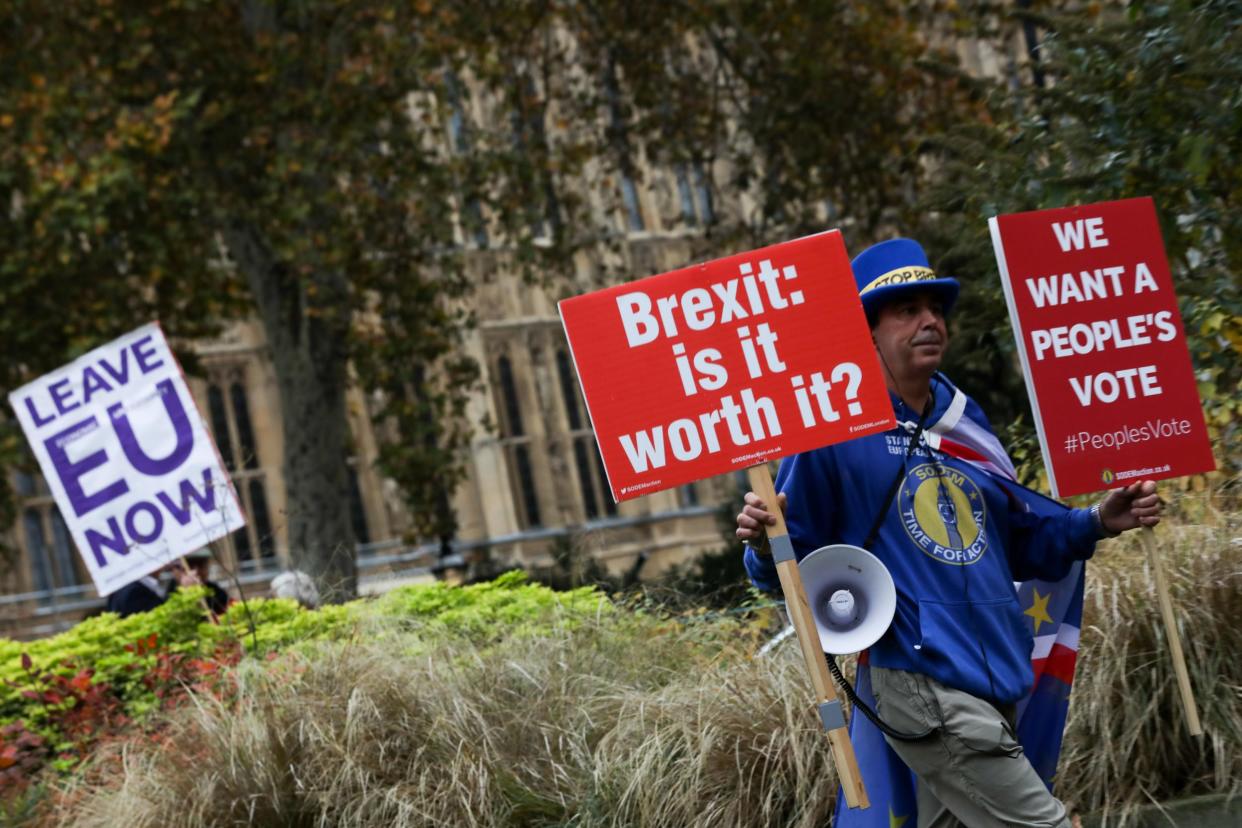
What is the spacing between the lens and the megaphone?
3879 mm

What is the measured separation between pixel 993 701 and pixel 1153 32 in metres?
4.45

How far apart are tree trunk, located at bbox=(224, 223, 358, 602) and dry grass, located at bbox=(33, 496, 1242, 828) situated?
9.61 m

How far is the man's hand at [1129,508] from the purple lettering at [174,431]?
19.5 feet

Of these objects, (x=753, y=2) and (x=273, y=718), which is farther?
(x=753, y=2)

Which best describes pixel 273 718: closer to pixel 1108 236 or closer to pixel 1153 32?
pixel 1108 236

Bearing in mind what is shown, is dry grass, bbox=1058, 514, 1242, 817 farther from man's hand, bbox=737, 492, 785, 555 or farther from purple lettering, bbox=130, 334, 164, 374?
purple lettering, bbox=130, 334, 164, 374

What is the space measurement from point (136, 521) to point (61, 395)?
2.78ft

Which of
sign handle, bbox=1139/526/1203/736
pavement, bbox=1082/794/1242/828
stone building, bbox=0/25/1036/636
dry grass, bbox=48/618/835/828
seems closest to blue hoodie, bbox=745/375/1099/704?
sign handle, bbox=1139/526/1203/736

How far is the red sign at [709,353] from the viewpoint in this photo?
434cm

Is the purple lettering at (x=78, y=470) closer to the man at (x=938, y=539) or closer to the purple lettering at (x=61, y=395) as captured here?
the purple lettering at (x=61, y=395)

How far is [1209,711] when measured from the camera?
541 centimetres

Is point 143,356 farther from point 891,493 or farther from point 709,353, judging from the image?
point 891,493

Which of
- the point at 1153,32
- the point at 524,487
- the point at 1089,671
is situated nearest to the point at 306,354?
the point at 1153,32

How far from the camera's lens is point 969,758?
12.5 ft
